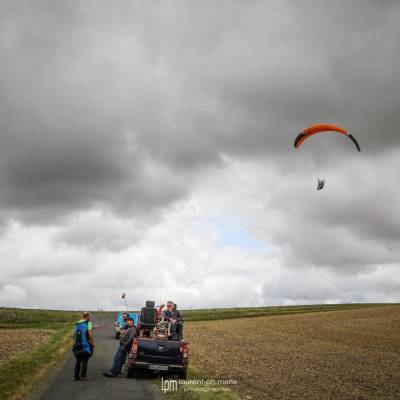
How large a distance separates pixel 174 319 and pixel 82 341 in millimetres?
3733

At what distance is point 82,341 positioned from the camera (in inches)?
663

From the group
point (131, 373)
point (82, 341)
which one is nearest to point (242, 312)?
point (131, 373)

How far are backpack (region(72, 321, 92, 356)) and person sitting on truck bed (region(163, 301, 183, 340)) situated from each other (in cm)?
334

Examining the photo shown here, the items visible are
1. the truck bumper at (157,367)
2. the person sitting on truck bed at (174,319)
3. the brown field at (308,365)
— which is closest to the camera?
the brown field at (308,365)

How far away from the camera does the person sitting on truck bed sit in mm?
18531

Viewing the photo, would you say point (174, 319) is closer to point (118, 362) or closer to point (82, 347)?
point (118, 362)

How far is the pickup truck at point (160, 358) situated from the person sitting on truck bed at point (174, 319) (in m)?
0.91

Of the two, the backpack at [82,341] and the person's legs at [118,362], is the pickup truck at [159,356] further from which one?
the backpack at [82,341]

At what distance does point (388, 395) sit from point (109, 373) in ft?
34.3

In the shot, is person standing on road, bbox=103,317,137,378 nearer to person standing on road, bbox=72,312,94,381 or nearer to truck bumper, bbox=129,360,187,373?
truck bumper, bbox=129,360,187,373

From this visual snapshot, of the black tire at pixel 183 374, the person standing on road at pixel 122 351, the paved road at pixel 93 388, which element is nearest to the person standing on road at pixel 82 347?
the paved road at pixel 93 388

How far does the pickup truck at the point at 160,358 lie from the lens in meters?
17.3

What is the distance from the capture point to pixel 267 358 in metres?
26.2

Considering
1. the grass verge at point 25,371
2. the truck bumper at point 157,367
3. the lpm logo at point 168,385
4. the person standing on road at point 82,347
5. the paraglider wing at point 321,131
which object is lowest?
the lpm logo at point 168,385
